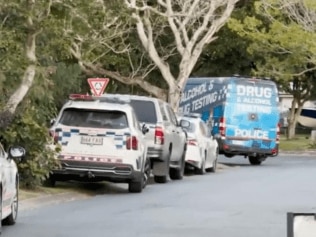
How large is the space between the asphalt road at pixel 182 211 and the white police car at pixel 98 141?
586mm

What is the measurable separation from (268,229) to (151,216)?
7.90ft

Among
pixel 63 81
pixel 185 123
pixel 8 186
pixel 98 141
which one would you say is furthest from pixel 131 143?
pixel 63 81

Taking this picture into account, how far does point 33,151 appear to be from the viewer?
834 inches

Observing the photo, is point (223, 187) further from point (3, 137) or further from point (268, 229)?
point (268, 229)

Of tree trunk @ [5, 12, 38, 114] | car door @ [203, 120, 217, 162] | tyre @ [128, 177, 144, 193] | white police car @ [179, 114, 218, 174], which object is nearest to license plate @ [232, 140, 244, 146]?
car door @ [203, 120, 217, 162]

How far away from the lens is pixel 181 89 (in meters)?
39.1

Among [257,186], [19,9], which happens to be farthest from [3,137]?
[257,186]

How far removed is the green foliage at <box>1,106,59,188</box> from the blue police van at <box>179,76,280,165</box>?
16134 millimetres

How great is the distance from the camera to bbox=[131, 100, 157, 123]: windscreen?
25.2 metres

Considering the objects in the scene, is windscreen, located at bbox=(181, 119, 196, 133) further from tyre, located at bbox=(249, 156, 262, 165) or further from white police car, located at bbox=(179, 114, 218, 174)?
tyre, located at bbox=(249, 156, 262, 165)

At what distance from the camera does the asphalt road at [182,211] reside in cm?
1528

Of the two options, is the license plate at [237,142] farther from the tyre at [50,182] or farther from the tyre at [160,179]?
the tyre at [50,182]

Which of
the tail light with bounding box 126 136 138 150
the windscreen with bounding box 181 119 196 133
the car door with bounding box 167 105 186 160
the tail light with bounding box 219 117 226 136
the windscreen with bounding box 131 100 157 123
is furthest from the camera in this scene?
the tail light with bounding box 219 117 226 136

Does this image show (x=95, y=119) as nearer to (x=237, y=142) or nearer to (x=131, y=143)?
(x=131, y=143)
